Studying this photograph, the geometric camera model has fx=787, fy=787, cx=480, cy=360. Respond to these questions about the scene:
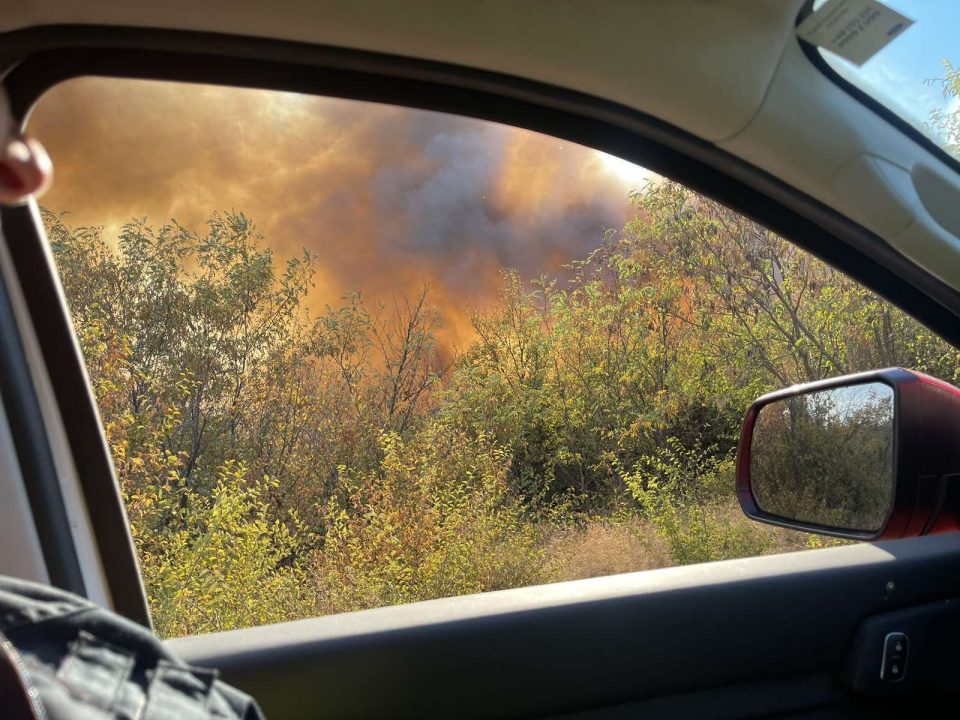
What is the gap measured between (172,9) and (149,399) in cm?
386

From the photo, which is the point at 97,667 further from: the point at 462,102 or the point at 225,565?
the point at 225,565

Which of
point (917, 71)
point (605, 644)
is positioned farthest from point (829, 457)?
point (917, 71)

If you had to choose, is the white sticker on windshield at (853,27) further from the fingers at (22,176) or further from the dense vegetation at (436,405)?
the dense vegetation at (436,405)

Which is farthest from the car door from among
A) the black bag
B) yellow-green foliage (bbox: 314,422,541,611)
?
yellow-green foliage (bbox: 314,422,541,611)

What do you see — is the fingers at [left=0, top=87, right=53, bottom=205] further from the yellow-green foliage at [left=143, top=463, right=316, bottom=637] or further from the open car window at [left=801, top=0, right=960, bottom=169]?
the yellow-green foliage at [left=143, top=463, right=316, bottom=637]

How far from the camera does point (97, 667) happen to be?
2.96 ft

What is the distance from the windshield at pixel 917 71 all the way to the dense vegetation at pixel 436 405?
308 cm

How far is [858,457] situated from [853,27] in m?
1.29

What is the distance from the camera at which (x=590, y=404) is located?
645 cm

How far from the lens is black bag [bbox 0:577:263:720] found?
83cm

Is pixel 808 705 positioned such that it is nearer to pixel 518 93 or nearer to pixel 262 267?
pixel 518 93

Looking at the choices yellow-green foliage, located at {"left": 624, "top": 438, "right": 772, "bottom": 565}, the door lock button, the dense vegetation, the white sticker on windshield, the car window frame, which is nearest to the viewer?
the white sticker on windshield

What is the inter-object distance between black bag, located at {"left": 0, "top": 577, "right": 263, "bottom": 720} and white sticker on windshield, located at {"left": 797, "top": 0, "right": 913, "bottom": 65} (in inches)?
49.9

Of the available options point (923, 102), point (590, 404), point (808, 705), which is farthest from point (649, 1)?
point (590, 404)
